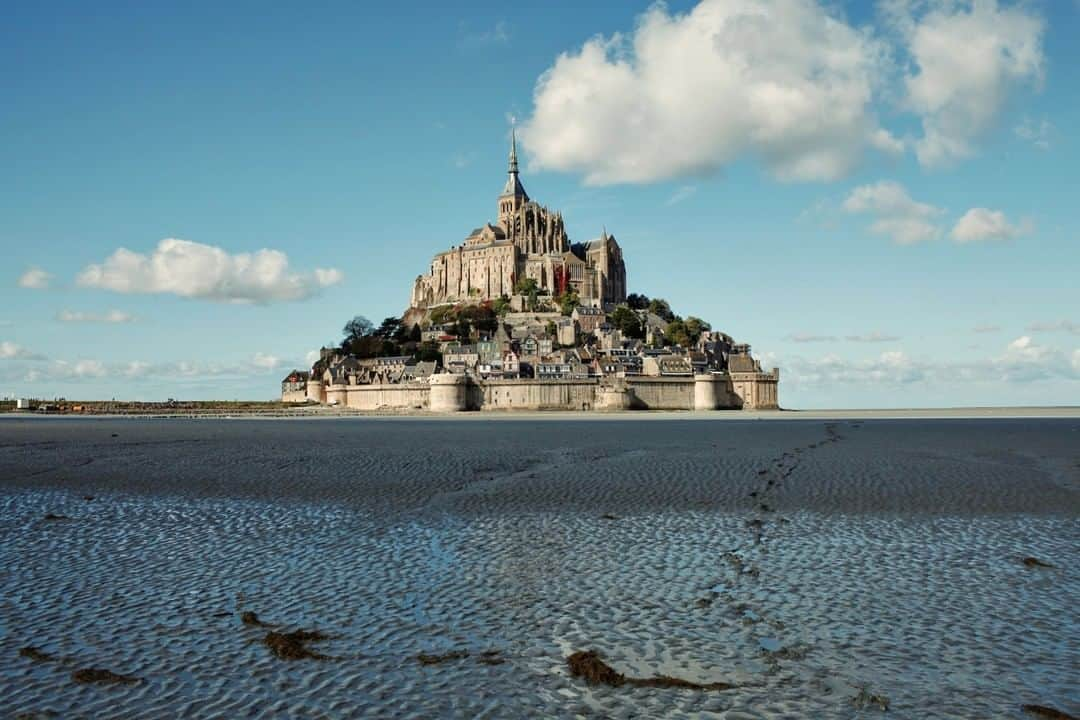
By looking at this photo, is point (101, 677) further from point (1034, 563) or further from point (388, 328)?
point (388, 328)

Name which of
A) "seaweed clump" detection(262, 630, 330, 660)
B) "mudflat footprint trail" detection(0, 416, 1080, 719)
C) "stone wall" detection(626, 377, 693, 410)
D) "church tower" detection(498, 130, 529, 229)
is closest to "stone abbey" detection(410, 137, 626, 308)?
"church tower" detection(498, 130, 529, 229)

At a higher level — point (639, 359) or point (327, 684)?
point (639, 359)

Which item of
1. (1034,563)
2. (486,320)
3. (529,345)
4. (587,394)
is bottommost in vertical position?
(1034,563)

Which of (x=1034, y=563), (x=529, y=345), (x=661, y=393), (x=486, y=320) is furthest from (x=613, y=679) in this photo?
(x=486, y=320)

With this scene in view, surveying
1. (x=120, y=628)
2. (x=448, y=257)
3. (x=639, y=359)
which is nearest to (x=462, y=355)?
(x=639, y=359)

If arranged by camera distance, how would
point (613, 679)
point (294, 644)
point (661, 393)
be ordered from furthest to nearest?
point (661, 393) → point (294, 644) → point (613, 679)

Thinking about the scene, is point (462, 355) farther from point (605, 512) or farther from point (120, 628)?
point (120, 628)

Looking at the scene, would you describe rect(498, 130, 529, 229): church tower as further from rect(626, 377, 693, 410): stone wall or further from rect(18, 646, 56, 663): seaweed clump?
rect(18, 646, 56, 663): seaweed clump
